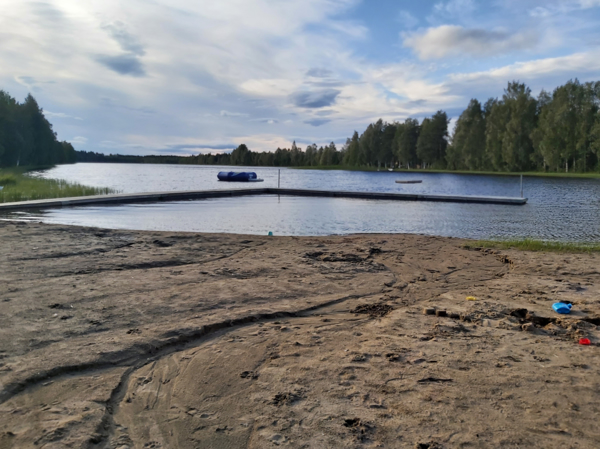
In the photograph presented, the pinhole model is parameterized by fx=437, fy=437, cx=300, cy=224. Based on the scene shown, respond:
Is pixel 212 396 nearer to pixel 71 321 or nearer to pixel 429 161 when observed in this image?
pixel 71 321

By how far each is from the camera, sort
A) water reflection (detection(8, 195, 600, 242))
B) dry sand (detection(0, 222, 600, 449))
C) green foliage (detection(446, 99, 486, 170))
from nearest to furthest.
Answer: dry sand (detection(0, 222, 600, 449))
water reflection (detection(8, 195, 600, 242))
green foliage (detection(446, 99, 486, 170))

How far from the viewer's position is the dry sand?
90.9 inches

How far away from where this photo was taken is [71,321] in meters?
3.70

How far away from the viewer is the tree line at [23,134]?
191ft

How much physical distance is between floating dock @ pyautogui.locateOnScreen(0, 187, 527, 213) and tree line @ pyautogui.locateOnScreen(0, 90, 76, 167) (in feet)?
143

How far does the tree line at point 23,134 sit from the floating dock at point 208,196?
4362 cm

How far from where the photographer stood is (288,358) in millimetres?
3201

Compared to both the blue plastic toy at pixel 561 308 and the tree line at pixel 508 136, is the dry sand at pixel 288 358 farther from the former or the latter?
the tree line at pixel 508 136

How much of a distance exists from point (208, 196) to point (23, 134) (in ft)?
179

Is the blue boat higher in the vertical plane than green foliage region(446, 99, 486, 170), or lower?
lower

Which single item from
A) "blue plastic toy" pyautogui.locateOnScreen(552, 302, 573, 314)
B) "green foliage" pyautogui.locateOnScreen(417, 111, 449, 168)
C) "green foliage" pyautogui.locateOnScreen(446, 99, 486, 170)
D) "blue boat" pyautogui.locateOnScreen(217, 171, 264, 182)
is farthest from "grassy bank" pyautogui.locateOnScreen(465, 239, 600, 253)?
"green foliage" pyautogui.locateOnScreen(417, 111, 449, 168)

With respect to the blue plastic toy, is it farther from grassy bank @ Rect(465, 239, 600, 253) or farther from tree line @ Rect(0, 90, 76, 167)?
tree line @ Rect(0, 90, 76, 167)

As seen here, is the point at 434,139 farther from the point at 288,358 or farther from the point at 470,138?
the point at 288,358

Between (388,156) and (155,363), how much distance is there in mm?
101871
